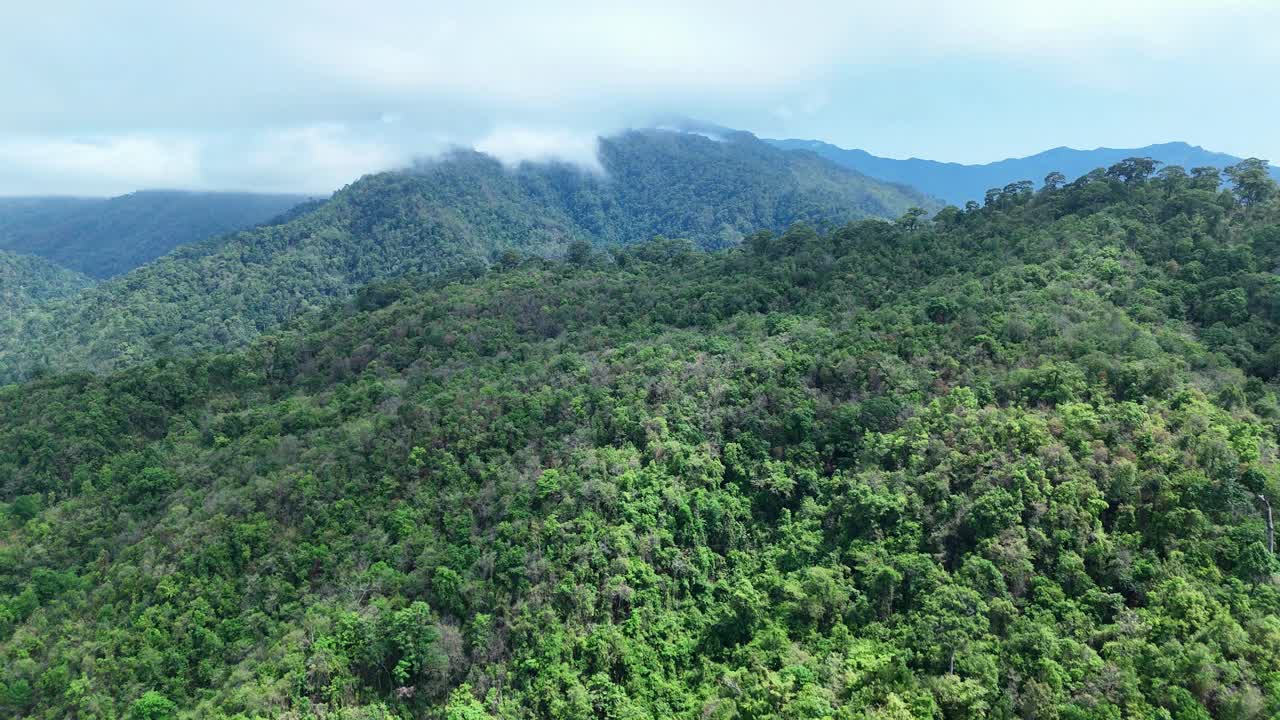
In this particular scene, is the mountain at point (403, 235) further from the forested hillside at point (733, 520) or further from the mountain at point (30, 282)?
the forested hillside at point (733, 520)

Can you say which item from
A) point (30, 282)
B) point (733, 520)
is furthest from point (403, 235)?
point (733, 520)

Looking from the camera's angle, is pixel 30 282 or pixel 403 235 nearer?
pixel 403 235

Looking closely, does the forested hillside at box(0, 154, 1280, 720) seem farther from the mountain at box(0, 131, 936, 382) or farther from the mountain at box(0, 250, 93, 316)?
the mountain at box(0, 250, 93, 316)

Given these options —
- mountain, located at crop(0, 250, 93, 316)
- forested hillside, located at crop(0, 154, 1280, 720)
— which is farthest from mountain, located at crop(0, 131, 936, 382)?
forested hillside, located at crop(0, 154, 1280, 720)

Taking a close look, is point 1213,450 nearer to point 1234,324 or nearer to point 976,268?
point 1234,324

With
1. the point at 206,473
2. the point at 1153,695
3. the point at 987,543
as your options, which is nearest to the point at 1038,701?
the point at 1153,695

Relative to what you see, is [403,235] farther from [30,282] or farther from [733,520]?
[733,520]
